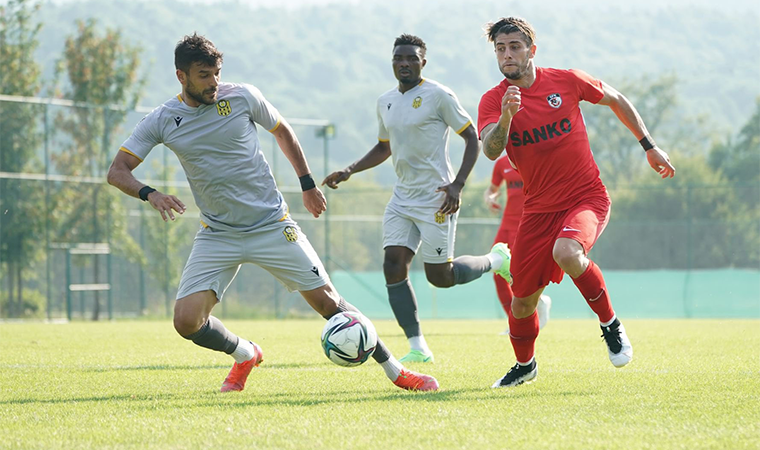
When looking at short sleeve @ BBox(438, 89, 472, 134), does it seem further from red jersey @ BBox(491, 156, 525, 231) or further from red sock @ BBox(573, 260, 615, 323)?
red jersey @ BBox(491, 156, 525, 231)

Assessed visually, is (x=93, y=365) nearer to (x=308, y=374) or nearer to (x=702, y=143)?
(x=308, y=374)

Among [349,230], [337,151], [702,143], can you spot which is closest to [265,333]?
[349,230]

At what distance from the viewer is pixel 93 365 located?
855cm

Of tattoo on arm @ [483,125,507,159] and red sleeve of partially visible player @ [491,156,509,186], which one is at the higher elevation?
tattoo on arm @ [483,125,507,159]

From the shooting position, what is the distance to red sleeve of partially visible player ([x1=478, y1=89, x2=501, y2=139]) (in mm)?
6566

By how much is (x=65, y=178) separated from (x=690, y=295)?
1383 centimetres


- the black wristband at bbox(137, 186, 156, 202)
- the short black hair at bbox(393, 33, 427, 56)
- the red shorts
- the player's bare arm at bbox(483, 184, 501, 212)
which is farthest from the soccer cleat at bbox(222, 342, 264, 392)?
the player's bare arm at bbox(483, 184, 501, 212)

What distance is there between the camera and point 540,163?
6.63m

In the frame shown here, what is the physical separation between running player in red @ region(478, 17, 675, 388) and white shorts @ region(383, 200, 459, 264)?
7.51 ft

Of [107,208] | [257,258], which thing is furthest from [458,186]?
[107,208]

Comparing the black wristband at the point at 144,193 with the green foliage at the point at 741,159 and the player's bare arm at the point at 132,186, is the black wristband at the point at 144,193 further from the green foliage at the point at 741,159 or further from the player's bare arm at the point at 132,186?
the green foliage at the point at 741,159

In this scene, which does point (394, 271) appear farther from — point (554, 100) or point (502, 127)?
point (502, 127)

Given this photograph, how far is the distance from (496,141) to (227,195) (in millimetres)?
1738

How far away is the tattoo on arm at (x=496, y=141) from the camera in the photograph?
6.23 meters
